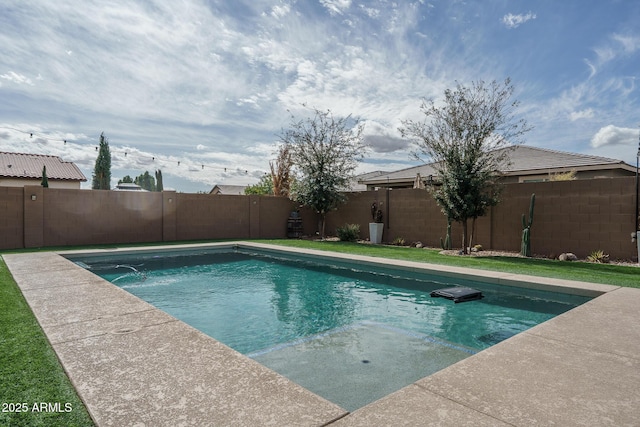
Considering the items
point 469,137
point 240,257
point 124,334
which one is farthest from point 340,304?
point 469,137

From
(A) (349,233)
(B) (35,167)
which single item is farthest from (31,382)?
(B) (35,167)

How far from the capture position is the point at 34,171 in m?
23.4

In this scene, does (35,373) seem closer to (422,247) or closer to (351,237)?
(422,247)

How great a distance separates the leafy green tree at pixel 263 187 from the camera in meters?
22.8

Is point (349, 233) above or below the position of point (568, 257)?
above

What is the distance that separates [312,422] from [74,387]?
4.59 feet

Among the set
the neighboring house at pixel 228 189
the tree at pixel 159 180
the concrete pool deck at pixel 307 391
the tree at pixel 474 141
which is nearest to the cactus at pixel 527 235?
the tree at pixel 474 141

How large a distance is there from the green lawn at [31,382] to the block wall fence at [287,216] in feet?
29.5

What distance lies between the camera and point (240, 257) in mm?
10352

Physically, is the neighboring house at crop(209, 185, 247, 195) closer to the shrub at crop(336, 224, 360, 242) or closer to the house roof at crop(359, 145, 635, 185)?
the house roof at crop(359, 145, 635, 185)

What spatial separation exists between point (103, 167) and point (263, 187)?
18503 mm

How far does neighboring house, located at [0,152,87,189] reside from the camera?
22.4 metres

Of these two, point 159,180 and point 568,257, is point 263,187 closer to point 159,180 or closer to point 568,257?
point 568,257

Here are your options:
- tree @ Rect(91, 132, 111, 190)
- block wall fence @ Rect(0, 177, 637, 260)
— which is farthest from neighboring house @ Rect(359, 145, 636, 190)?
tree @ Rect(91, 132, 111, 190)
